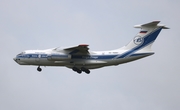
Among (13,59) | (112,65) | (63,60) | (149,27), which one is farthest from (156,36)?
(13,59)

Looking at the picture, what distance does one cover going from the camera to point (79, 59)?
36531 millimetres

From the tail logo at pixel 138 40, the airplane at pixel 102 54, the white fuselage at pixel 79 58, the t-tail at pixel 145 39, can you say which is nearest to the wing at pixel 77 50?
the airplane at pixel 102 54

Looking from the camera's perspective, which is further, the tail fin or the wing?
the tail fin

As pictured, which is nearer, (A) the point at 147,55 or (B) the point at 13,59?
(A) the point at 147,55

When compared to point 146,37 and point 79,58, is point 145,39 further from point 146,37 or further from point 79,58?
point 79,58

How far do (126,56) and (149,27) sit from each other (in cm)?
224

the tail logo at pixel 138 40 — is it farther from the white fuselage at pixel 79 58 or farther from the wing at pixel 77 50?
the wing at pixel 77 50

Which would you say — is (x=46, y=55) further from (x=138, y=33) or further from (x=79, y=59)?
(x=138, y=33)

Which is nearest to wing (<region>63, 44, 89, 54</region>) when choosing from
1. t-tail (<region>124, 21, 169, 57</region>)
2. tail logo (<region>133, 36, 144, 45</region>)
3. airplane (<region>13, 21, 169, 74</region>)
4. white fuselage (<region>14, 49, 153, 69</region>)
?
airplane (<region>13, 21, 169, 74</region>)

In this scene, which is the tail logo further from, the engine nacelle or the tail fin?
the engine nacelle

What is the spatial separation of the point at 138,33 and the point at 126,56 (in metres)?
1.70

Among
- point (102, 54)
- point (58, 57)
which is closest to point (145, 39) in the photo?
point (102, 54)

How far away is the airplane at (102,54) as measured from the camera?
1411 inches

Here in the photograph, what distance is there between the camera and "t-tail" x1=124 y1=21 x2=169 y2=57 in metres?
36.0
